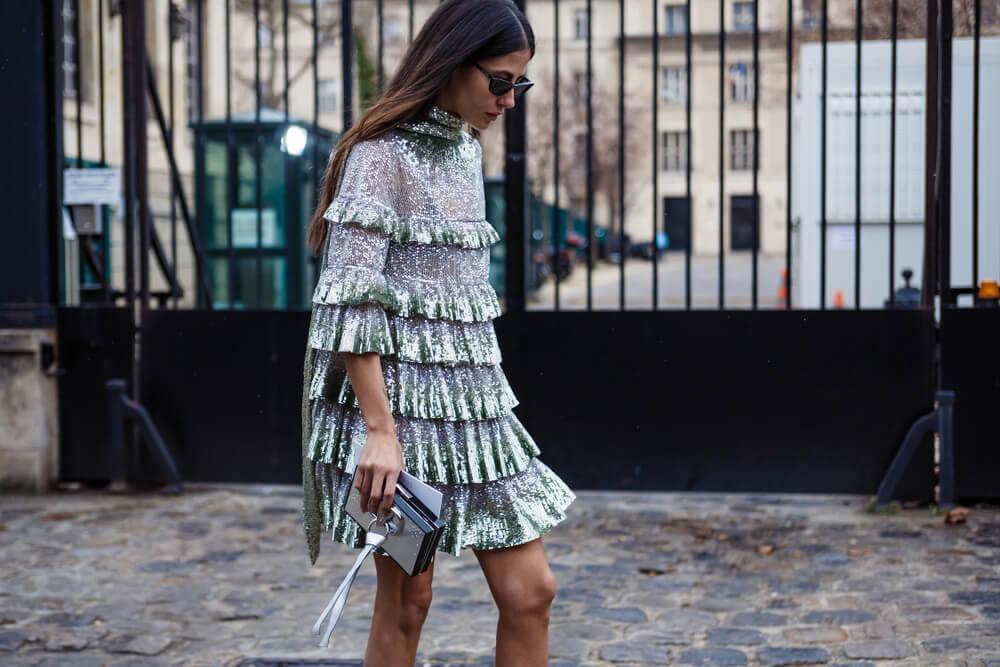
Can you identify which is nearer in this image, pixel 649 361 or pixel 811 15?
pixel 649 361

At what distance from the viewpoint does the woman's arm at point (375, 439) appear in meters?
2.48

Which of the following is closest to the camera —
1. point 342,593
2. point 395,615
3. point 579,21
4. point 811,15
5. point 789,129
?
point 342,593

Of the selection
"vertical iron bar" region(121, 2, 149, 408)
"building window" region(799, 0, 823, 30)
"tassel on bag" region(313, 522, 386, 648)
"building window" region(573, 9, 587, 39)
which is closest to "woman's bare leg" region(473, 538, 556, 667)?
"tassel on bag" region(313, 522, 386, 648)

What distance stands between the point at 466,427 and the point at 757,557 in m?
3.14

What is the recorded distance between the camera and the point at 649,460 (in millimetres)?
6574

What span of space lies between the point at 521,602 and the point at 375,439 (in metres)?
0.46

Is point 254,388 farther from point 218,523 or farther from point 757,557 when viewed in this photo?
point 757,557

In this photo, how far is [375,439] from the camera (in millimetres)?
2504

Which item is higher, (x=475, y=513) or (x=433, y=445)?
(x=433, y=445)

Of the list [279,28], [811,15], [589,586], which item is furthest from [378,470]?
[279,28]

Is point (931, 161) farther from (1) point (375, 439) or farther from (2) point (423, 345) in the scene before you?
(1) point (375, 439)

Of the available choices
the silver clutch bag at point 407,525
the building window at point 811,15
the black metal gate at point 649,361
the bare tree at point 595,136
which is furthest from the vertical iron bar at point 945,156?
the bare tree at point 595,136

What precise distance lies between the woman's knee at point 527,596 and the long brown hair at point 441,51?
0.91 meters

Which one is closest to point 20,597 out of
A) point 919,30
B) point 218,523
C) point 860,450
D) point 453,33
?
point 218,523
